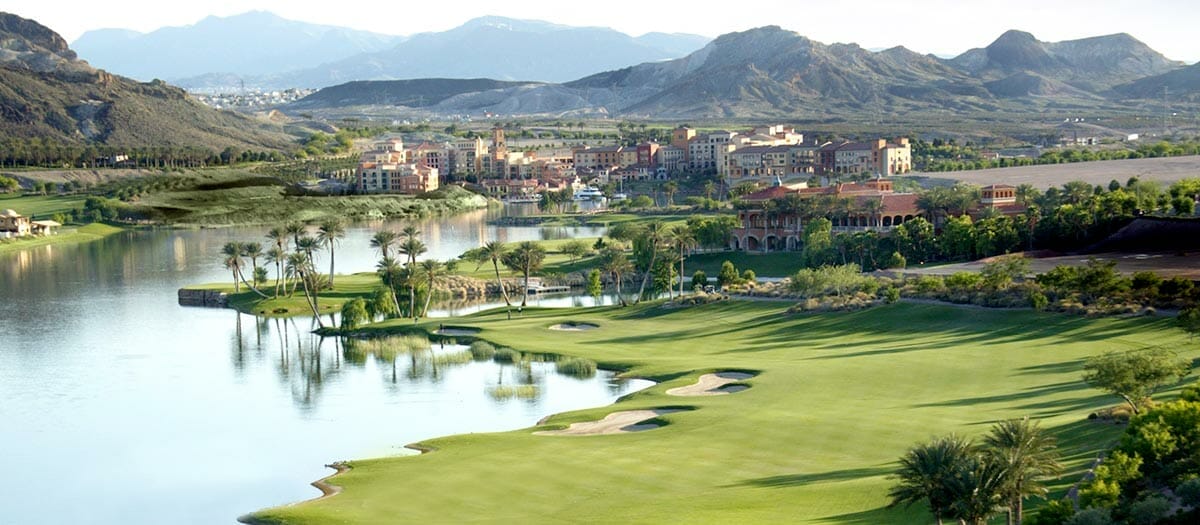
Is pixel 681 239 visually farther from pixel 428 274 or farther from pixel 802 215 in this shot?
pixel 802 215

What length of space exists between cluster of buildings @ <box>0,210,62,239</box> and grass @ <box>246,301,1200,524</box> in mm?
80312

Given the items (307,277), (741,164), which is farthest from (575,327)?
(741,164)

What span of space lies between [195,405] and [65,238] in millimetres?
83850

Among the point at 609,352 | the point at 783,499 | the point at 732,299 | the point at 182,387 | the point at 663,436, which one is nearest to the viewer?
the point at 783,499

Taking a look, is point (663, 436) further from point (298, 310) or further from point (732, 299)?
point (298, 310)

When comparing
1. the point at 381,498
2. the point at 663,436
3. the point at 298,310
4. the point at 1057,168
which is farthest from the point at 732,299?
the point at 1057,168

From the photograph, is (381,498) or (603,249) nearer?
(381,498)

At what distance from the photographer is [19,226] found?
423ft

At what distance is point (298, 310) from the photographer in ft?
267

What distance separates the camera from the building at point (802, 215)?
99938mm

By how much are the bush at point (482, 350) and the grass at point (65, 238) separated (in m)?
67.5

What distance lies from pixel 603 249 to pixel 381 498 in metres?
63.1

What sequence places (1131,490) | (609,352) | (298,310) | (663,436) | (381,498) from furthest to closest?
1. (298,310)
2. (609,352)
3. (663,436)
4. (381,498)
5. (1131,490)

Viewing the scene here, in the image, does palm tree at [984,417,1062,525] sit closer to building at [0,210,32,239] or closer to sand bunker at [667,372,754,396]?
sand bunker at [667,372,754,396]
